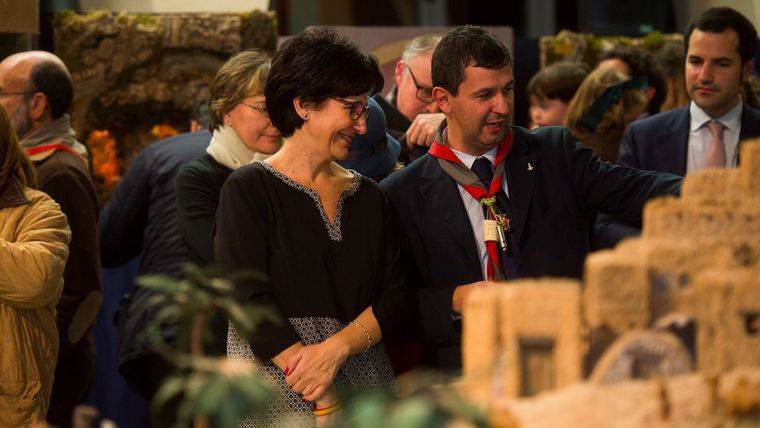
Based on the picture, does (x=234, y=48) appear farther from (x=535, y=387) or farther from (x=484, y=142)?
(x=535, y=387)

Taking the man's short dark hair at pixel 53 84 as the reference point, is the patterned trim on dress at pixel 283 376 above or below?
below

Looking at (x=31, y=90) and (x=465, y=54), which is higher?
(x=465, y=54)

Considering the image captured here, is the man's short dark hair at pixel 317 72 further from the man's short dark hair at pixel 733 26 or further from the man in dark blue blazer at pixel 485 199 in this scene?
the man's short dark hair at pixel 733 26

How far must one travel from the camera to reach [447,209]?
353cm

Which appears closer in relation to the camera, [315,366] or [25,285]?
[315,366]

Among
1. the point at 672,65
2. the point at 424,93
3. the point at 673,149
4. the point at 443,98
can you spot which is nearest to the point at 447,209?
the point at 443,98

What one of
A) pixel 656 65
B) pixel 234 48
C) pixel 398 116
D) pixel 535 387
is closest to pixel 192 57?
pixel 234 48

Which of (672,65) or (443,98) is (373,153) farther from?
(672,65)

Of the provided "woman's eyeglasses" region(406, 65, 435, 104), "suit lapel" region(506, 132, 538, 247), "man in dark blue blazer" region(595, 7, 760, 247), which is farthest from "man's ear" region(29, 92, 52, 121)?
"man in dark blue blazer" region(595, 7, 760, 247)

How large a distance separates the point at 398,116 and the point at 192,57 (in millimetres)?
1466

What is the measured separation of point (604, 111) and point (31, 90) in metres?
2.10

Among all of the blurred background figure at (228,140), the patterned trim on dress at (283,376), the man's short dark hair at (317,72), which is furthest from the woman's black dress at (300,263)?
the blurred background figure at (228,140)

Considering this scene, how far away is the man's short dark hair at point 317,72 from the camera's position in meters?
3.25

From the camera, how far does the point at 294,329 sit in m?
3.22
